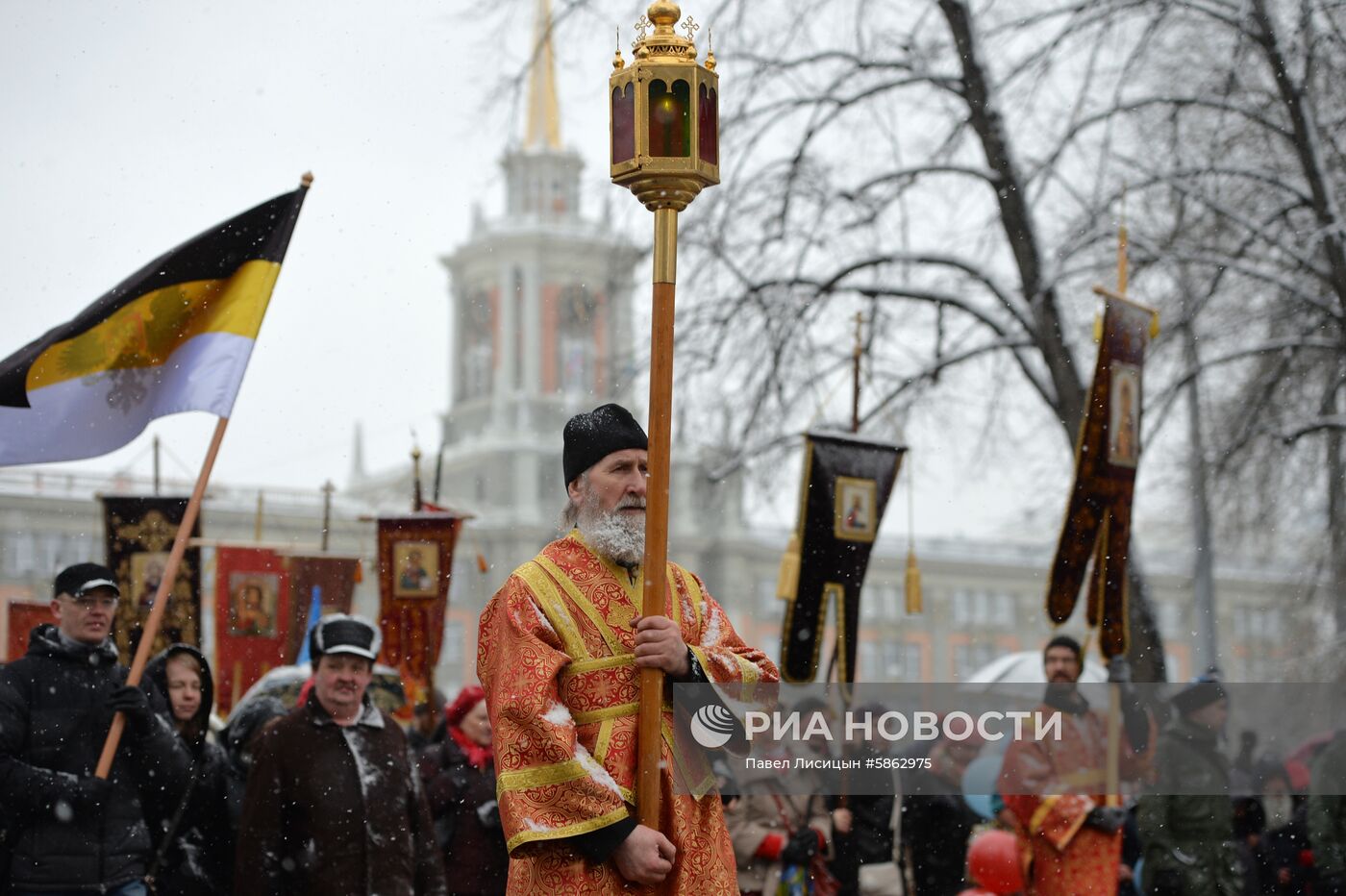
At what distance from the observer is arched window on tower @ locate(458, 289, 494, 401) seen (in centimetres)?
8575

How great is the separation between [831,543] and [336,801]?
14.5ft

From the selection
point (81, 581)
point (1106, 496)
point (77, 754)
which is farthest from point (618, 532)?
point (1106, 496)

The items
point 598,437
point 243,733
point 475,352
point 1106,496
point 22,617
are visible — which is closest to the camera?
point 598,437

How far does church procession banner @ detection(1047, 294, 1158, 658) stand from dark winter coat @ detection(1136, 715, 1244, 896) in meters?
0.78

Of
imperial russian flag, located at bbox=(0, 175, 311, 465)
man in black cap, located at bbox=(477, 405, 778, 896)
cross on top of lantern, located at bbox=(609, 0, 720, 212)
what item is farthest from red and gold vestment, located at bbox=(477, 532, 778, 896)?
imperial russian flag, located at bbox=(0, 175, 311, 465)

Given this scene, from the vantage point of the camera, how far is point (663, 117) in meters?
4.57

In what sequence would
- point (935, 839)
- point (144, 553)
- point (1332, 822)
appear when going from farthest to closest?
point (144, 553)
point (935, 839)
point (1332, 822)

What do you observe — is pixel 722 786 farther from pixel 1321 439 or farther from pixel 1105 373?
pixel 1321 439

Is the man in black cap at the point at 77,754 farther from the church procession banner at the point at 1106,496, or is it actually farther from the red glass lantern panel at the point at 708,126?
the church procession banner at the point at 1106,496

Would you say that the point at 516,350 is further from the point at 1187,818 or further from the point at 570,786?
the point at 570,786

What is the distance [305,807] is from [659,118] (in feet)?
9.31

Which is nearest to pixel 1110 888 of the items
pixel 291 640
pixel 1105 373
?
pixel 1105 373

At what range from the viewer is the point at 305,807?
6258 millimetres

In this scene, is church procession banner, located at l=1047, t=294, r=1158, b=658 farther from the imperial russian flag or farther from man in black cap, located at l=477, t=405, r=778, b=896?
man in black cap, located at l=477, t=405, r=778, b=896
